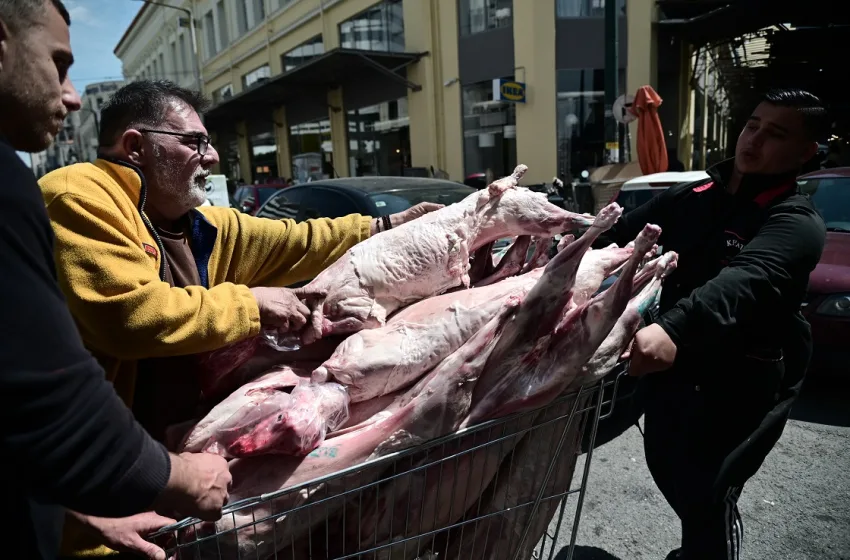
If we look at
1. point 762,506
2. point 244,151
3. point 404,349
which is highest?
point 244,151

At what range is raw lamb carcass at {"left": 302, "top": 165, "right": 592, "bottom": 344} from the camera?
1939 mm

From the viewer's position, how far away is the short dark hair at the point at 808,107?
75.5 inches

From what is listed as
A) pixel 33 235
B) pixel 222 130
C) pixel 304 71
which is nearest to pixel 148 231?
pixel 33 235

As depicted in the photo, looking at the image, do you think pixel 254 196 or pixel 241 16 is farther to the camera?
pixel 241 16

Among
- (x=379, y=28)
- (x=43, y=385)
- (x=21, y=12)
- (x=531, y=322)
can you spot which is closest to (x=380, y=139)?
(x=379, y=28)

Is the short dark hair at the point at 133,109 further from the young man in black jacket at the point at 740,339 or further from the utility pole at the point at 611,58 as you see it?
the utility pole at the point at 611,58

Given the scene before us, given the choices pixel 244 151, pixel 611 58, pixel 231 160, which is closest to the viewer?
pixel 611 58

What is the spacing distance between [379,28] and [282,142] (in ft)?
26.5

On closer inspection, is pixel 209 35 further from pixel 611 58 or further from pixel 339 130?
pixel 611 58

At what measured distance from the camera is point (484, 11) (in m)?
14.2

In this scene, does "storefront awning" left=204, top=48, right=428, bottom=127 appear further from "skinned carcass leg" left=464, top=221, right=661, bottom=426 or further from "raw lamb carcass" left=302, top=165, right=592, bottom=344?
"skinned carcass leg" left=464, top=221, right=661, bottom=426

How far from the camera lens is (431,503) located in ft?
5.36

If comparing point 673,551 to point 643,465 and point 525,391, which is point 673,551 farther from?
point 525,391

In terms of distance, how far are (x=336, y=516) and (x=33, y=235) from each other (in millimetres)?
1127
